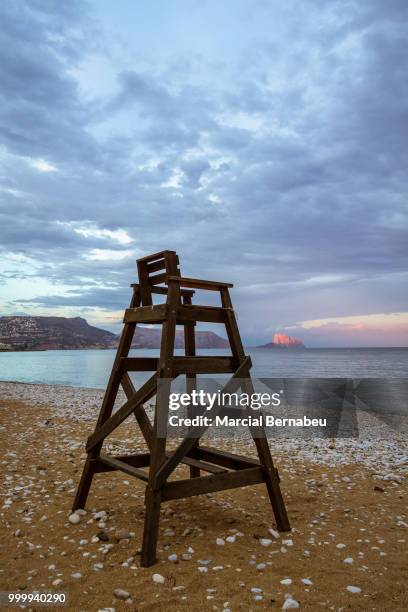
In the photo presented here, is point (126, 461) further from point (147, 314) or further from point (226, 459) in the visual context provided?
point (147, 314)

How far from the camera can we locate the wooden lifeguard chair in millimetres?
5809

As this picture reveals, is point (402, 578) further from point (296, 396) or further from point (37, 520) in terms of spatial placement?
point (296, 396)

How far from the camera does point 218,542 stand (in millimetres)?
6035

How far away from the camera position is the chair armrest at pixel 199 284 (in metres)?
6.26

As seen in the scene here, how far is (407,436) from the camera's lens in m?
16.4

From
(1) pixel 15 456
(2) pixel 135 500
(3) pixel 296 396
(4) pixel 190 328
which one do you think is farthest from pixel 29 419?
(3) pixel 296 396

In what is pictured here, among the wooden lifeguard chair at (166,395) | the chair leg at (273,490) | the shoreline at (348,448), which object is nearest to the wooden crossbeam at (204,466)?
the wooden lifeguard chair at (166,395)

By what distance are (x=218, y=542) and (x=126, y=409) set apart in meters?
2.21

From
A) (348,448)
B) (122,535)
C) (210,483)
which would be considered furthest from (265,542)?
(348,448)

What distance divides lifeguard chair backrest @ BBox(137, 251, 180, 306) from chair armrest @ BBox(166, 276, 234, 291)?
0.98ft

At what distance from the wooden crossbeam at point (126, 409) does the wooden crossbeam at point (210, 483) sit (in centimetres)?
120

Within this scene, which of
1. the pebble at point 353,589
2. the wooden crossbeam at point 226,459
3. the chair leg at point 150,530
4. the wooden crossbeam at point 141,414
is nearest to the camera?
the pebble at point 353,589

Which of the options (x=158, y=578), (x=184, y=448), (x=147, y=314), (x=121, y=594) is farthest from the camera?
(x=147, y=314)

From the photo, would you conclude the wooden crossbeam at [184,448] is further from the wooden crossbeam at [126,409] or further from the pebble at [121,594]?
the pebble at [121,594]
